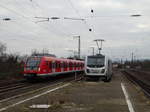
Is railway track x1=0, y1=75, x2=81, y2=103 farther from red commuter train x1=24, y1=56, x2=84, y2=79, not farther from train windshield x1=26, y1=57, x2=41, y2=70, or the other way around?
train windshield x1=26, y1=57, x2=41, y2=70

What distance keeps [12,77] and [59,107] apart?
23614 mm

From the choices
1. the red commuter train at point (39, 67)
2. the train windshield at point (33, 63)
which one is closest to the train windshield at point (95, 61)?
the red commuter train at point (39, 67)

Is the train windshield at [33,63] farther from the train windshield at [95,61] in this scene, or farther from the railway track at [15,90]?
the train windshield at [95,61]

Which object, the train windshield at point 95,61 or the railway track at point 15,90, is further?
the train windshield at point 95,61

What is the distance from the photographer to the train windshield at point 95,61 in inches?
1110

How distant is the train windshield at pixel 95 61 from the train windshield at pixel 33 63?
5.23 metres

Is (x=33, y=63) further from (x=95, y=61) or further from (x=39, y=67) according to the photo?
(x=95, y=61)

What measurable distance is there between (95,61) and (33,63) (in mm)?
6314

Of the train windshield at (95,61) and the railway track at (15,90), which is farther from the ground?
the train windshield at (95,61)

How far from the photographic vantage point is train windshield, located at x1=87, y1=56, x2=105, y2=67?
28188mm

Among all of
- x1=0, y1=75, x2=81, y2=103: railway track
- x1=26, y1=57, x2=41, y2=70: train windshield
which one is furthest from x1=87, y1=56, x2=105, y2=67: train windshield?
x1=0, y1=75, x2=81, y2=103: railway track

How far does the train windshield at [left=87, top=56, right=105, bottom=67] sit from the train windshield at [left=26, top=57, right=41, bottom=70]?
523 centimetres

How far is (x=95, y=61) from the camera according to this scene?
2850 cm

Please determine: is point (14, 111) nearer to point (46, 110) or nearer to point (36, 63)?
point (46, 110)
